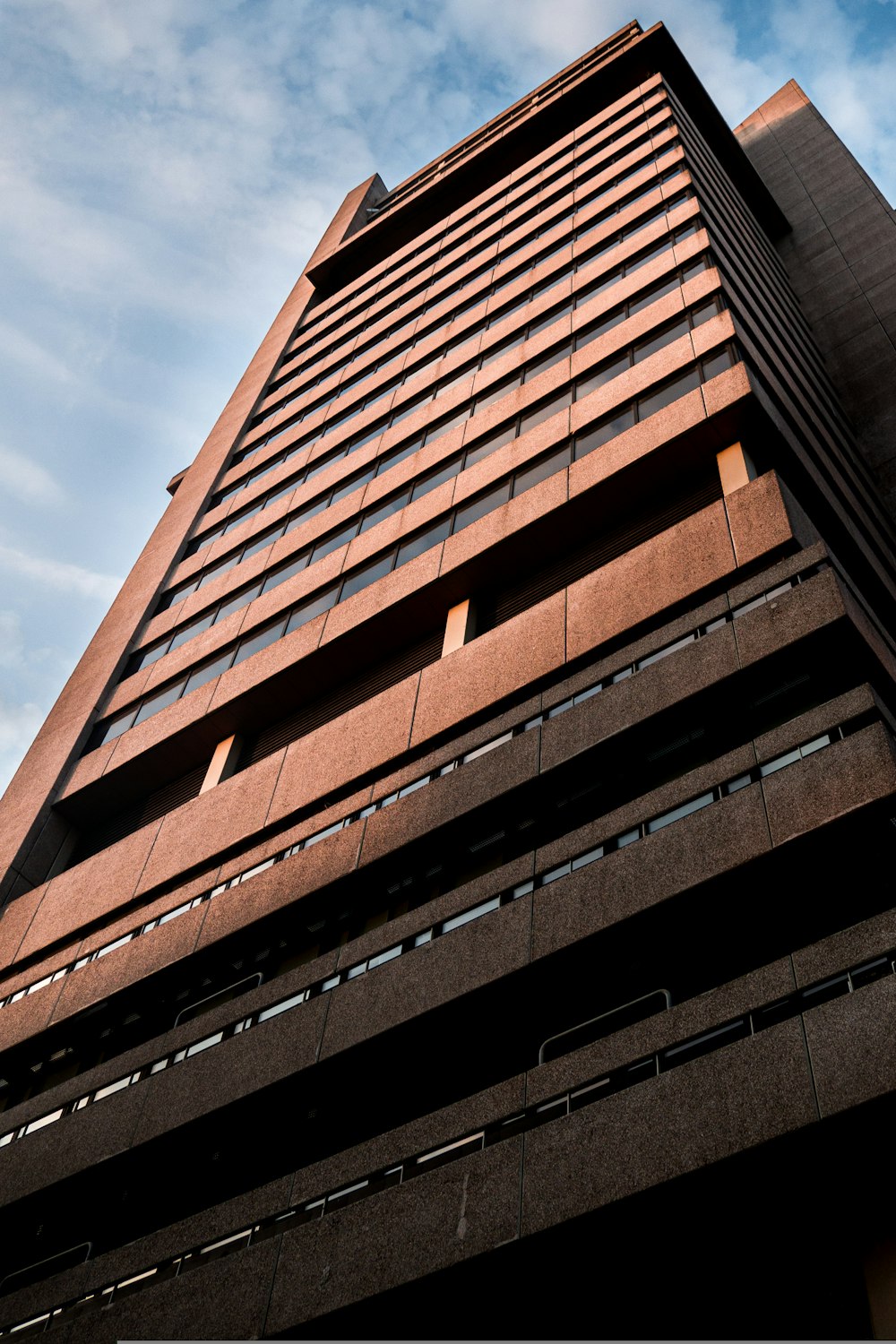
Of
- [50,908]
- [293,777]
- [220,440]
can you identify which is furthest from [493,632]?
[220,440]

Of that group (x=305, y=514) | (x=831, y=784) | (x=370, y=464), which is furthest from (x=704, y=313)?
(x=831, y=784)

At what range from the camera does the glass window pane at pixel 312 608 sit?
82.8 feet

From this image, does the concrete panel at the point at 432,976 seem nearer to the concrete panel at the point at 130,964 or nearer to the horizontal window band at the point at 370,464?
the concrete panel at the point at 130,964

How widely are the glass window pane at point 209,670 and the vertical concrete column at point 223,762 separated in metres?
2.08

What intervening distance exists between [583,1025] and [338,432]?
78.8ft

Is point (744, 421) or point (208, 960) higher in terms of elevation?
point (744, 421)

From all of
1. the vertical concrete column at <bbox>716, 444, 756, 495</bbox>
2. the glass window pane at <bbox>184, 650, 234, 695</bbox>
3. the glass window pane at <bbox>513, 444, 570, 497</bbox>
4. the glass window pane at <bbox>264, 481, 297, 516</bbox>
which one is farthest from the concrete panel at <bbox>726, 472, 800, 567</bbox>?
the glass window pane at <bbox>264, 481, 297, 516</bbox>

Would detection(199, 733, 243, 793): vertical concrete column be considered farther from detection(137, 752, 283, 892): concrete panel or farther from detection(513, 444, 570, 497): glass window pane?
detection(513, 444, 570, 497): glass window pane

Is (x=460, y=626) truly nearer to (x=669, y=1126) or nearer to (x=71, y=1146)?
(x=71, y=1146)

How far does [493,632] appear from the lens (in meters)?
19.4

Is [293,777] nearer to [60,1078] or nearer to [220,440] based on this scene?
[60,1078]

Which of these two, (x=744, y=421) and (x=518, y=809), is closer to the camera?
(x=518, y=809)

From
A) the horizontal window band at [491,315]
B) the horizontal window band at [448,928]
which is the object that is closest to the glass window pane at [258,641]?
the horizontal window band at [491,315]

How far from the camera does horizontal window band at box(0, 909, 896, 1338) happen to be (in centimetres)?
1059
